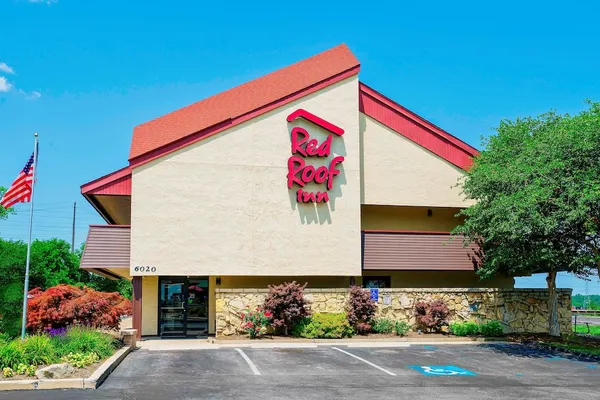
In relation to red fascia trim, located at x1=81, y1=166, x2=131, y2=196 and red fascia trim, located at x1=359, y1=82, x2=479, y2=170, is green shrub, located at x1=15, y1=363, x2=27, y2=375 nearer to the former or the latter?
red fascia trim, located at x1=81, y1=166, x2=131, y2=196

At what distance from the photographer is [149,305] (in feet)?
78.5

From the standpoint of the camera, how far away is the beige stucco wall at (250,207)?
22453mm

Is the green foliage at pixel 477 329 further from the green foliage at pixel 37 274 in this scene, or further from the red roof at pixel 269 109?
the green foliage at pixel 37 274

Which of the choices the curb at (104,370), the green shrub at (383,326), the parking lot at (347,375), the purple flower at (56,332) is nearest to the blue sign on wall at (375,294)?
the green shrub at (383,326)

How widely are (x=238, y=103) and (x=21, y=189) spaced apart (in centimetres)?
1108

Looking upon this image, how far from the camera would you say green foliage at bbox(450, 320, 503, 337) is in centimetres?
2316

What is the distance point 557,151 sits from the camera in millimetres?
18984

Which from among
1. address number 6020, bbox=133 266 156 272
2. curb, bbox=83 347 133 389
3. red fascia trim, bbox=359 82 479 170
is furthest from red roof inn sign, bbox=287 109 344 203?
curb, bbox=83 347 133 389

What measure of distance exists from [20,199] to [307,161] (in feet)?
35.7

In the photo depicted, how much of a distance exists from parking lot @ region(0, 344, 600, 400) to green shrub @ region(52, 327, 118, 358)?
28.6 inches

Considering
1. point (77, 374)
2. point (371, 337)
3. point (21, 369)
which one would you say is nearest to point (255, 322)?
point (371, 337)

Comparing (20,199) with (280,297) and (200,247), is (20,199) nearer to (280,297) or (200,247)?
(200,247)

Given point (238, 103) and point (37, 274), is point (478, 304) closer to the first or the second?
point (238, 103)

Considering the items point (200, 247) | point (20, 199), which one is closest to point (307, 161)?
point (200, 247)
